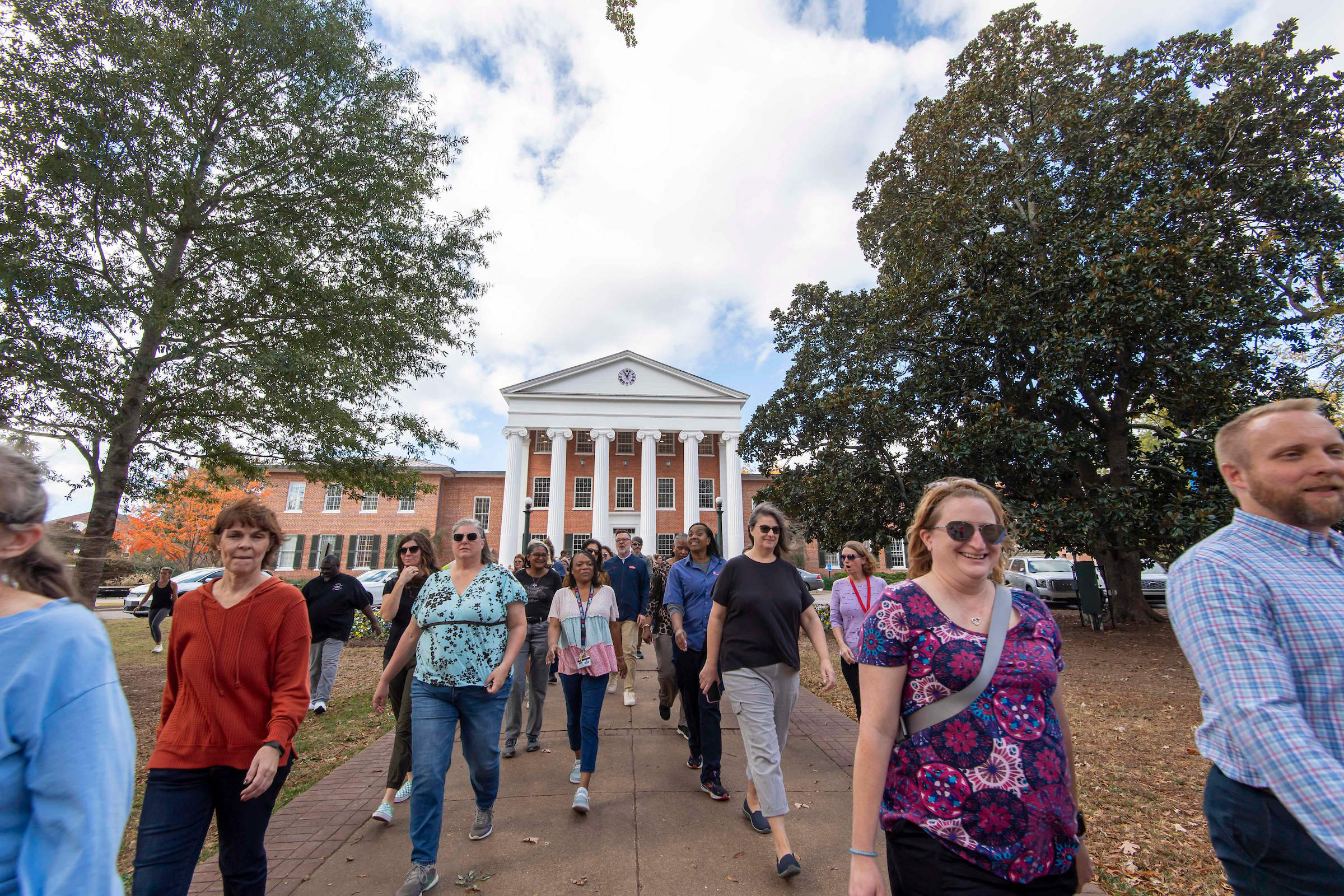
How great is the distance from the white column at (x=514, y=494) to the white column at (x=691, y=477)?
973cm

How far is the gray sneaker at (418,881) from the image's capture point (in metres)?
3.28

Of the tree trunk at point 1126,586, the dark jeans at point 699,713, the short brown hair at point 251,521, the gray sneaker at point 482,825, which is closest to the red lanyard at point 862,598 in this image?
the dark jeans at point 699,713

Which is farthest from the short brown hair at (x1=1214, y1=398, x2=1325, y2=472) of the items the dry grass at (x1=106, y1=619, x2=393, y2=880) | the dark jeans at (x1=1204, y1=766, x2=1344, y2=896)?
the dry grass at (x1=106, y1=619, x2=393, y2=880)

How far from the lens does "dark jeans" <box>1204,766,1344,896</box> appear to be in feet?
5.00

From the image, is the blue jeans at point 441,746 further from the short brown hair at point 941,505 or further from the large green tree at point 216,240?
the large green tree at point 216,240

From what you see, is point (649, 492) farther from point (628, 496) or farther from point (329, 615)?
point (329, 615)

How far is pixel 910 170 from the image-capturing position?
656 inches

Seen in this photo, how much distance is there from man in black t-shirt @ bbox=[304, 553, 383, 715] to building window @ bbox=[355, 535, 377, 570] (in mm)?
33092

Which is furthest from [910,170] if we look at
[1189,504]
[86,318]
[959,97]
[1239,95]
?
[86,318]

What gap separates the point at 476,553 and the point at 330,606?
4.46 meters

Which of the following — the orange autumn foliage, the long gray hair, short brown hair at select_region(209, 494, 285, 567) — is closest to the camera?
the long gray hair

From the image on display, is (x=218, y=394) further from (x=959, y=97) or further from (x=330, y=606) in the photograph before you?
(x=959, y=97)

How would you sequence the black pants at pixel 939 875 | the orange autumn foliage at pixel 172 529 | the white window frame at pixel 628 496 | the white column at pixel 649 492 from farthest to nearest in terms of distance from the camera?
1. the white window frame at pixel 628 496
2. the white column at pixel 649 492
3. the orange autumn foliage at pixel 172 529
4. the black pants at pixel 939 875

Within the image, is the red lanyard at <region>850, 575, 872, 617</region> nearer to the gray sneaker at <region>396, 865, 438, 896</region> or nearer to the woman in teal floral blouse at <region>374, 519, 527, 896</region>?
the woman in teal floral blouse at <region>374, 519, 527, 896</region>
